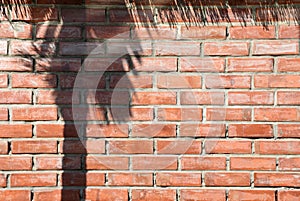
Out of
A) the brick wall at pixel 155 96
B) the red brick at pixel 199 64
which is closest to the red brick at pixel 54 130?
the brick wall at pixel 155 96

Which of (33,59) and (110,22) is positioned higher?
(110,22)

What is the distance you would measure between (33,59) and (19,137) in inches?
16.1

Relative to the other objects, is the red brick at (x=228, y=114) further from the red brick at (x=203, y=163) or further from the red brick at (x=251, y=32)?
the red brick at (x=251, y=32)

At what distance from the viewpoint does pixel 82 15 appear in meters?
2.12

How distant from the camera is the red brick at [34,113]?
83.5 inches

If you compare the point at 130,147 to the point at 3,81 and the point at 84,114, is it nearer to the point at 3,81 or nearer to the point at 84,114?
the point at 84,114

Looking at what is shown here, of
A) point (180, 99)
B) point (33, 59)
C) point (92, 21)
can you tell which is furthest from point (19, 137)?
point (180, 99)

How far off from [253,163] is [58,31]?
1.21 m

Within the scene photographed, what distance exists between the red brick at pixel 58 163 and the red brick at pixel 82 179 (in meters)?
0.04

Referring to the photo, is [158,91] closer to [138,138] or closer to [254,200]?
[138,138]

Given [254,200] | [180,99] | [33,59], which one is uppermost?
[33,59]

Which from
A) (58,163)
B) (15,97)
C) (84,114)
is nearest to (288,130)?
(84,114)

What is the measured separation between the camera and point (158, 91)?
212 centimetres

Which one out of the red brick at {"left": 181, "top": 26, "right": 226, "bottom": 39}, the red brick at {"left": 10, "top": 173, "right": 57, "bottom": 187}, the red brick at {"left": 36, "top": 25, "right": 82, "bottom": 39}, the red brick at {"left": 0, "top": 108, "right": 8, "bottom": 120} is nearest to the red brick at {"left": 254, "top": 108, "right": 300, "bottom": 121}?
the red brick at {"left": 181, "top": 26, "right": 226, "bottom": 39}
